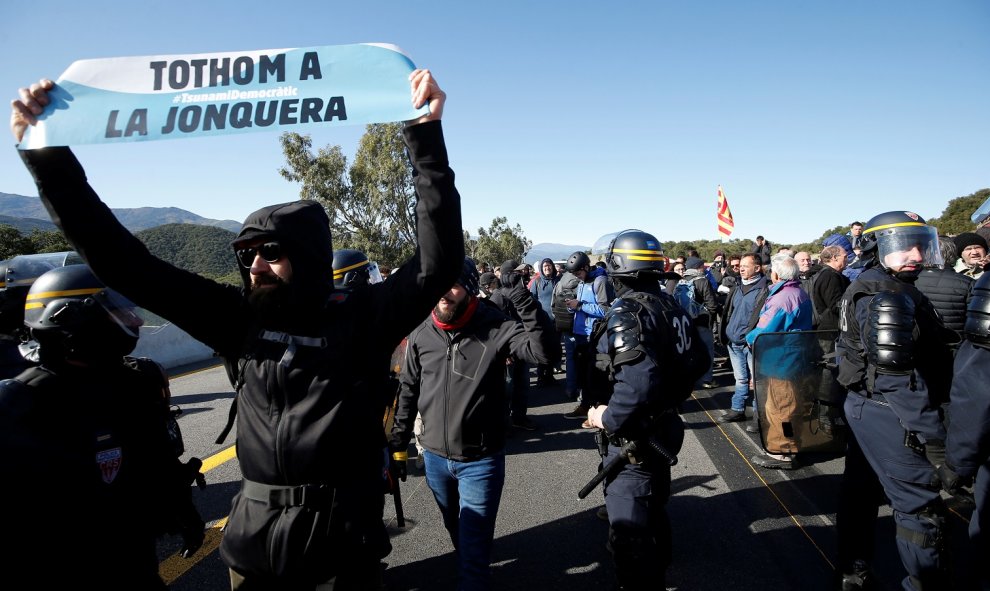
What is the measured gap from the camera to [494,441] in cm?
288

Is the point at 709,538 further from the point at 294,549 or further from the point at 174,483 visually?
the point at 174,483

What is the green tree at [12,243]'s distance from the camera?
18047 millimetres

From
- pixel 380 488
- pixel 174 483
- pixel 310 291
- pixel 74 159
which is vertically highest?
pixel 74 159

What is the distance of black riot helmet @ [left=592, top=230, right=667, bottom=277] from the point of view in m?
2.93

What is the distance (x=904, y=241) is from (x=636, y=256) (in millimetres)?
1571

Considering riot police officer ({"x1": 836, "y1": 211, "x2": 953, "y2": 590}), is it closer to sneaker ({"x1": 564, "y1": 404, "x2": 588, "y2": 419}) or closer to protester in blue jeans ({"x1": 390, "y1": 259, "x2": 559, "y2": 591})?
protester in blue jeans ({"x1": 390, "y1": 259, "x2": 559, "y2": 591})

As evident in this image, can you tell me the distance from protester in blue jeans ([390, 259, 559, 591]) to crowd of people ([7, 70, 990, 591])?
0.04ft

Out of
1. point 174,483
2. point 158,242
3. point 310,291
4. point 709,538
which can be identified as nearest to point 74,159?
point 310,291

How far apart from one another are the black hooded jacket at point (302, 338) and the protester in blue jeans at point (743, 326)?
561 centimetres

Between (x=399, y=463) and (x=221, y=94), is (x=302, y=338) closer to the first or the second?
(x=221, y=94)

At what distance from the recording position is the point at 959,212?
2186 centimetres

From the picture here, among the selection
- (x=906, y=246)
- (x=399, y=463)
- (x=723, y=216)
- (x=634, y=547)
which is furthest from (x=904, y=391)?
(x=723, y=216)

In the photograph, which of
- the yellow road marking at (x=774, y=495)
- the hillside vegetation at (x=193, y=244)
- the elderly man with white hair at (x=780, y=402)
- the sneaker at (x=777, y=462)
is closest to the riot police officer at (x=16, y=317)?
the yellow road marking at (x=774, y=495)

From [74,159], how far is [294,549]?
140cm
